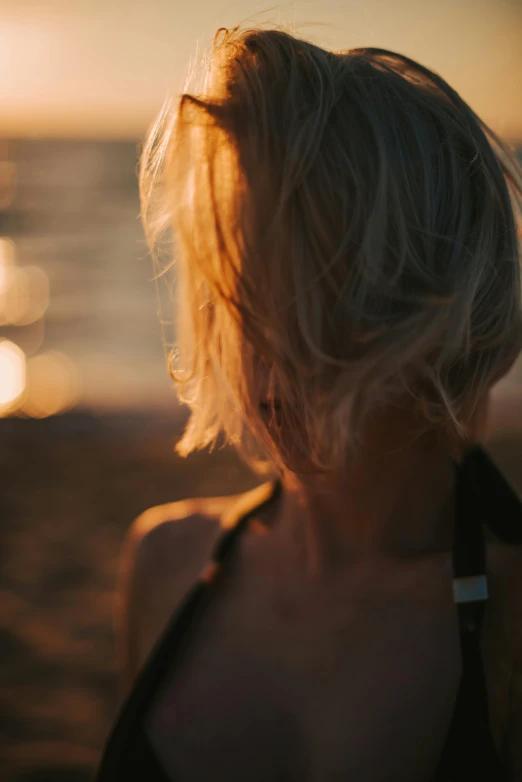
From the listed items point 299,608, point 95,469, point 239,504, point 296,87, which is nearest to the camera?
point 296,87

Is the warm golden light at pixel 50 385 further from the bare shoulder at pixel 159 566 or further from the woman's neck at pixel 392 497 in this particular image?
the woman's neck at pixel 392 497

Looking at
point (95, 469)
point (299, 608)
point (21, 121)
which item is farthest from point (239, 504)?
point (21, 121)

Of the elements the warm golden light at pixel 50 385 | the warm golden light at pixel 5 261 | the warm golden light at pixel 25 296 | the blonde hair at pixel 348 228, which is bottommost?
the warm golden light at pixel 50 385

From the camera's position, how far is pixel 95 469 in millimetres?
5895

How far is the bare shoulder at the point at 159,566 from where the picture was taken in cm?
170

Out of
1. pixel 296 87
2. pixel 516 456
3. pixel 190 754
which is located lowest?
pixel 516 456

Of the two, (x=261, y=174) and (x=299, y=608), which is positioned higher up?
(x=261, y=174)

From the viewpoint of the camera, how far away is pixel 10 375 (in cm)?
863

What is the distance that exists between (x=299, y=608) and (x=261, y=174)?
92 cm

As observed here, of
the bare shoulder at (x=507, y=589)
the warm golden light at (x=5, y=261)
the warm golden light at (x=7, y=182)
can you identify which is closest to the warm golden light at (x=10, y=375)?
the warm golden light at (x=5, y=261)

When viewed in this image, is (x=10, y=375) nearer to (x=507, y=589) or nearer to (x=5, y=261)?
(x=5, y=261)

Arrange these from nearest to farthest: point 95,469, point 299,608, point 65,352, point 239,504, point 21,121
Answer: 1. point 299,608
2. point 239,504
3. point 95,469
4. point 65,352
5. point 21,121

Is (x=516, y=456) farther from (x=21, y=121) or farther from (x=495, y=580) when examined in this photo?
(x=21, y=121)

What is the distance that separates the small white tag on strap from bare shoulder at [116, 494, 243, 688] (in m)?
0.69
